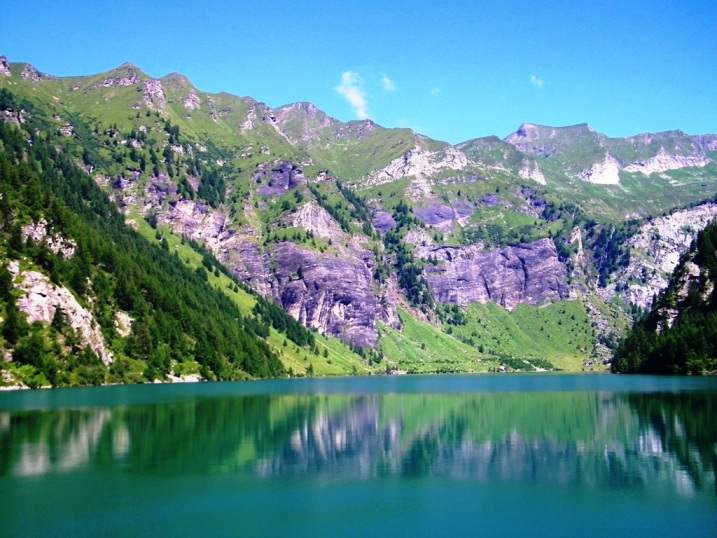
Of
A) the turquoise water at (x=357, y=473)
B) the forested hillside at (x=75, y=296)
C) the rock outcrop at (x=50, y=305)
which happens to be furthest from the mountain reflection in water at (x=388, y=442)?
the rock outcrop at (x=50, y=305)

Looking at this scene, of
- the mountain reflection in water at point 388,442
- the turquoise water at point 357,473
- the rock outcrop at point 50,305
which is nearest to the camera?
the turquoise water at point 357,473

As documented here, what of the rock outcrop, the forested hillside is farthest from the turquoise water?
the rock outcrop

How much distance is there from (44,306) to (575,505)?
12781cm

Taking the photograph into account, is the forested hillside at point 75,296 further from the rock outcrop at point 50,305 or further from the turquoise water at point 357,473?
the turquoise water at point 357,473

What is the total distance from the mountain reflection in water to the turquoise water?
0.23m

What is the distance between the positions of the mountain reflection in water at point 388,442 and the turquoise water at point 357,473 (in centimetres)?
23

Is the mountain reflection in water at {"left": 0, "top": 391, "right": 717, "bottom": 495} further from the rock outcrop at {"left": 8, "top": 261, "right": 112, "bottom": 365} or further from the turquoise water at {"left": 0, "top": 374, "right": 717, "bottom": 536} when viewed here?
the rock outcrop at {"left": 8, "top": 261, "right": 112, "bottom": 365}

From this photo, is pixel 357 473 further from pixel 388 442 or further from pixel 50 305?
pixel 50 305

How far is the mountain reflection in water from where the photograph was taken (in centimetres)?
5247

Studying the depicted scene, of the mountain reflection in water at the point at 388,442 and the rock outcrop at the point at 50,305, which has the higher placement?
the rock outcrop at the point at 50,305

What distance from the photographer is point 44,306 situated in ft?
472

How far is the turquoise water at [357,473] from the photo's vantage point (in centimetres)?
3850

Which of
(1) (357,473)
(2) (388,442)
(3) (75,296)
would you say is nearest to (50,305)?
(3) (75,296)

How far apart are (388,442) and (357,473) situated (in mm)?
16166
